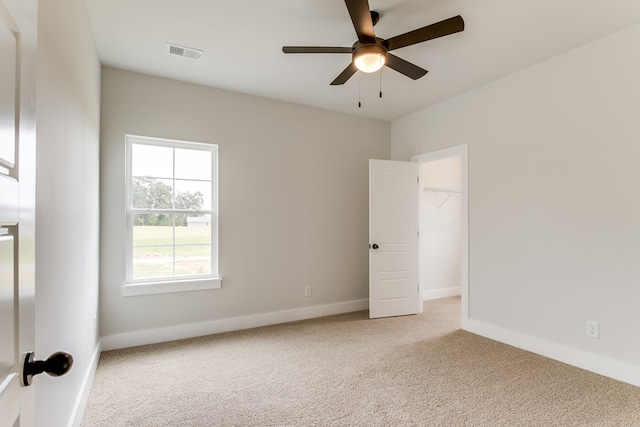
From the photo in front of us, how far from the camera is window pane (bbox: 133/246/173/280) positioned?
134 inches

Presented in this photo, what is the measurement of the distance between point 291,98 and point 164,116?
1.44m

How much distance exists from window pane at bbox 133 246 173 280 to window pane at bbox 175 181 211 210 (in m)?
0.49

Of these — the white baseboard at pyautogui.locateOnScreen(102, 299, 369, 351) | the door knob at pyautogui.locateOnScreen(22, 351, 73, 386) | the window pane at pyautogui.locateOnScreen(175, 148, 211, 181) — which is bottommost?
the white baseboard at pyautogui.locateOnScreen(102, 299, 369, 351)

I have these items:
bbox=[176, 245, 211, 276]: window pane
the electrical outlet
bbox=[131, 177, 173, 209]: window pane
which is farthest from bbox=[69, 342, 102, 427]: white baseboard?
the electrical outlet

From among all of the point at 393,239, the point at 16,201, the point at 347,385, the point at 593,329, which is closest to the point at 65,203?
the point at 16,201

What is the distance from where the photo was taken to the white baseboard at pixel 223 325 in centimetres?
325

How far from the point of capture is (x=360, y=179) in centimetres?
466

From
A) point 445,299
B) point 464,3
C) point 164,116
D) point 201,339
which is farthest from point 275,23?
point 445,299

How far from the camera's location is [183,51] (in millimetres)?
2943

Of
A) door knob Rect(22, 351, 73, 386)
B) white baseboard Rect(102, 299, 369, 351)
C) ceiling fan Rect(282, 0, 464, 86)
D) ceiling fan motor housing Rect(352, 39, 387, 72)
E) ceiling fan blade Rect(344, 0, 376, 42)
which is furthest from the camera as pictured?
white baseboard Rect(102, 299, 369, 351)

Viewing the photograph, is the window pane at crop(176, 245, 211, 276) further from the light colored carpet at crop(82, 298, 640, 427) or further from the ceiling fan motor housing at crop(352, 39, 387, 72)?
the ceiling fan motor housing at crop(352, 39, 387, 72)

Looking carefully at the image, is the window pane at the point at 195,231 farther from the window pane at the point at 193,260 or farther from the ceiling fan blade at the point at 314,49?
the ceiling fan blade at the point at 314,49

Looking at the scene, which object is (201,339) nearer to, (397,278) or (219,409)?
(219,409)

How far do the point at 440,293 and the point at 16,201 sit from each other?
18.0 feet
